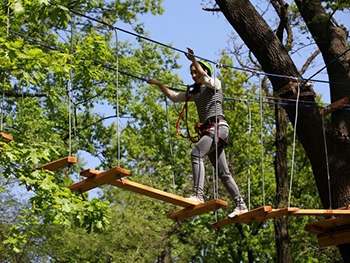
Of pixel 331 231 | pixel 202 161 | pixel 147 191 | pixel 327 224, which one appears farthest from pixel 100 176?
pixel 331 231

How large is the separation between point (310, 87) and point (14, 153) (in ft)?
13.3

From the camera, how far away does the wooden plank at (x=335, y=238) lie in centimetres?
859

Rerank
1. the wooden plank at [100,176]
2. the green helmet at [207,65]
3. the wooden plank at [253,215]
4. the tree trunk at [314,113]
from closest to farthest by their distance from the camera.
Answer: the wooden plank at [100,176] → the wooden plank at [253,215] → the green helmet at [207,65] → the tree trunk at [314,113]

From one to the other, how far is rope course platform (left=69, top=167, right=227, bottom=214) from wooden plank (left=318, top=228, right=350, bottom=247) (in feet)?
7.91

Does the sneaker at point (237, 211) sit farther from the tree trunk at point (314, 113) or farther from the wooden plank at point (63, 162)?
the tree trunk at point (314, 113)

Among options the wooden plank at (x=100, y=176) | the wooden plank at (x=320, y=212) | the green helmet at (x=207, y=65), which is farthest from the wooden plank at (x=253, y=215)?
the green helmet at (x=207, y=65)

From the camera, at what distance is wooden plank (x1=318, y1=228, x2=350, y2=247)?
28.2 feet

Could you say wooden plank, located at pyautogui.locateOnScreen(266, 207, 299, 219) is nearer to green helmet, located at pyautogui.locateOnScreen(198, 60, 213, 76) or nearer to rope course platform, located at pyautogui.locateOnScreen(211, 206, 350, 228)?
rope course platform, located at pyautogui.locateOnScreen(211, 206, 350, 228)

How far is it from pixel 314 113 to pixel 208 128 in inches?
99.2

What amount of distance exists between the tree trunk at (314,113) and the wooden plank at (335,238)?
13.0 inches

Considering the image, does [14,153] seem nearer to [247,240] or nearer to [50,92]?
[50,92]

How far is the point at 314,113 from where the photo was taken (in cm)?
930

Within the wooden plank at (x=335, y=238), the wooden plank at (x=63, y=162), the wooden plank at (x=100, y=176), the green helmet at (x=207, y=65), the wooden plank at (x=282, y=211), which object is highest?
the green helmet at (x=207, y=65)

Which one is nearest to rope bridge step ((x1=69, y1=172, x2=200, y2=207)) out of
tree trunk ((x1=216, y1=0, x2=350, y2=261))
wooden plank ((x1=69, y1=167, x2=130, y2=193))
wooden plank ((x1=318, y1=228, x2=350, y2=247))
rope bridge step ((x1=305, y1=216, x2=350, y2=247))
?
wooden plank ((x1=69, y1=167, x2=130, y2=193))
